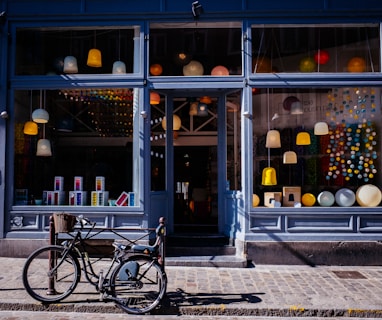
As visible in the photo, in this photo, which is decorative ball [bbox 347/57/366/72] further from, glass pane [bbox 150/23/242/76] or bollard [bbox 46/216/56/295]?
bollard [bbox 46/216/56/295]

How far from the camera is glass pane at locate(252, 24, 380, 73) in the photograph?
8.44m

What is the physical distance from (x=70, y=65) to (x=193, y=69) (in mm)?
2635

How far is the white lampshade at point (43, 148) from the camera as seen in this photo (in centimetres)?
877

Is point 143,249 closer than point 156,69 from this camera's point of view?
Yes

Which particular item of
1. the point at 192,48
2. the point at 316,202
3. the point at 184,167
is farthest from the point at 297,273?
Result: the point at 192,48

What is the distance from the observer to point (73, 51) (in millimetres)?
8812

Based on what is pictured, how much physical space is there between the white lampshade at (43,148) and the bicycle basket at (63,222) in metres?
3.21

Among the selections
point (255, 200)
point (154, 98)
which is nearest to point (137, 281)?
point (255, 200)

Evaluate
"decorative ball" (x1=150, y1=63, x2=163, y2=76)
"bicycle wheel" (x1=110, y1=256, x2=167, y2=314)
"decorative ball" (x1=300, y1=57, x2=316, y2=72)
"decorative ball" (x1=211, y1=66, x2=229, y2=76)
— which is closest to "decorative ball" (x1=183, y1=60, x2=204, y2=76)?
"decorative ball" (x1=211, y1=66, x2=229, y2=76)

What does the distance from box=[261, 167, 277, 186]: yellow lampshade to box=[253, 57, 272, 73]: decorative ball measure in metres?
2.03

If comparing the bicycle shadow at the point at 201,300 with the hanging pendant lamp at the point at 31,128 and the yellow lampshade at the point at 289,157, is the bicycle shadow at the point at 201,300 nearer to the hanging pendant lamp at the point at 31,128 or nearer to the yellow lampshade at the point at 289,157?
the yellow lampshade at the point at 289,157

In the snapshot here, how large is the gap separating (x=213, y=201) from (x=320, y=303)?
4.23 m

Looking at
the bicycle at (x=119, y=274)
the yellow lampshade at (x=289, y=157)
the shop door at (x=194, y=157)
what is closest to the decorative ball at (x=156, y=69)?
the shop door at (x=194, y=157)

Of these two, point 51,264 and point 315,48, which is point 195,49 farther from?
→ point 51,264
